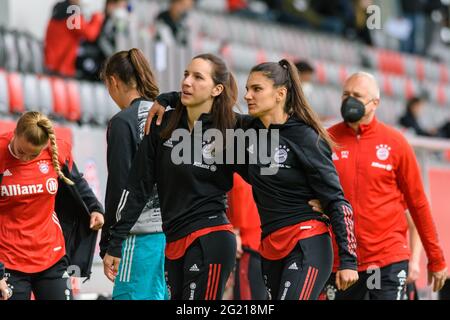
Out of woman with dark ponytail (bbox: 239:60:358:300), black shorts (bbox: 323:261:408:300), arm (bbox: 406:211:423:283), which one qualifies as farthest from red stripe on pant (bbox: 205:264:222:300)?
arm (bbox: 406:211:423:283)

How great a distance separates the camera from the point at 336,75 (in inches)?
730

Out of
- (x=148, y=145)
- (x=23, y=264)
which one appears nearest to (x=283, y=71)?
(x=148, y=145)

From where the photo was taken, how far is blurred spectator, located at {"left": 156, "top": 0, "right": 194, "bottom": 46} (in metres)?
11.6

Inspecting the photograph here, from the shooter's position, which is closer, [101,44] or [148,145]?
[148,145]

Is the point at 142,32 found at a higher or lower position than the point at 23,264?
higher

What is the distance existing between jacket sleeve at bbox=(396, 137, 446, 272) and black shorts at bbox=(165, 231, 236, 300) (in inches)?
65.7

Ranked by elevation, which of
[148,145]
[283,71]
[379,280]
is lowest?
[379,280]

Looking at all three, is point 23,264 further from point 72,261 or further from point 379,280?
point 379,280

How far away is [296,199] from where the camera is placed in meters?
5.70

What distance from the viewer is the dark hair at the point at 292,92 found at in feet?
19.0

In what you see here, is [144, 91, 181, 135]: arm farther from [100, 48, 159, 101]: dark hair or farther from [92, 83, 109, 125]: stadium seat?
[92, 83, 109, 125]: stadium seat

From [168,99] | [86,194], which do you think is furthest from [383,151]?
[86,194]

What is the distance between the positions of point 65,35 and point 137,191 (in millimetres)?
6121
